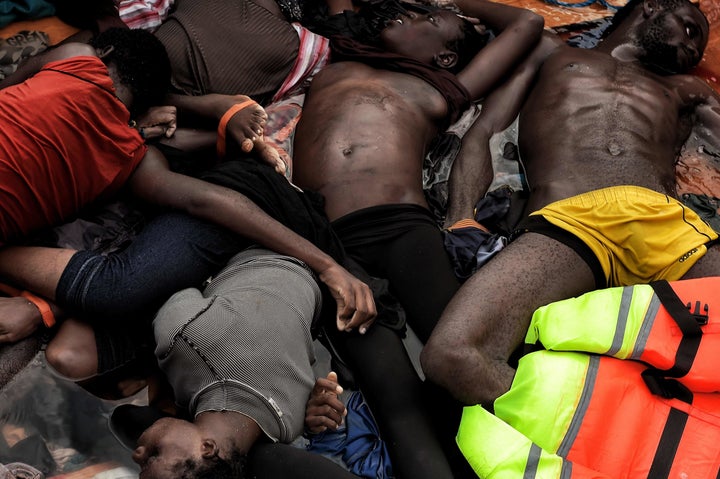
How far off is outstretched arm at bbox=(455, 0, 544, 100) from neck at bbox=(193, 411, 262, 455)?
2098 mm

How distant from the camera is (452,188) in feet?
10.4

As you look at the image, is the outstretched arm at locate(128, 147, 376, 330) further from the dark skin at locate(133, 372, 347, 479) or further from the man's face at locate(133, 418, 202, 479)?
the man's face at locate(133, 418, 202, 479)

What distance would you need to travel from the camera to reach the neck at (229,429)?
2.01 metres

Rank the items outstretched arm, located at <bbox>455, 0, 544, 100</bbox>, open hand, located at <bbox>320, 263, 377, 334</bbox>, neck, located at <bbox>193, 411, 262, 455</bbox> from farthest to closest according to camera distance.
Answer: outstretched arm, located at <bbox>455, 0, 544, 100</bbox>
open hand, located at <bbox>320, 263, 377, 334</bbox>
neck, located at <bbox>193, 411, 262, 455</bbox>

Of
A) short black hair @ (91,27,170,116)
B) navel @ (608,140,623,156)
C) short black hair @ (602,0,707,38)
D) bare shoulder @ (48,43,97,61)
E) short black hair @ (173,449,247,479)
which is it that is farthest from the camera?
short black hair @ (602,0,707,38)

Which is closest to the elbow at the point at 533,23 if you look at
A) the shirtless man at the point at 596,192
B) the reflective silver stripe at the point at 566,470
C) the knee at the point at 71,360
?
the shirtless man at the point at 596,192

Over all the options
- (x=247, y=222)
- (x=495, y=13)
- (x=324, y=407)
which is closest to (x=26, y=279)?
(x=247, y=222)

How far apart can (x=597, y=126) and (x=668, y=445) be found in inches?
59.4

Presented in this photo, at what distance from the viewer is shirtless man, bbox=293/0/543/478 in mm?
2428

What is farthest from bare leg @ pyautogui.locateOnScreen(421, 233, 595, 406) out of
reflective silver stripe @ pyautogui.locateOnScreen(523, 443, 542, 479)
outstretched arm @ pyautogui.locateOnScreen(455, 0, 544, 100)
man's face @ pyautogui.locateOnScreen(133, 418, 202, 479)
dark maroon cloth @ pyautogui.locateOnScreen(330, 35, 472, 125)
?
outstretched arm @ pyautogui.locateOnScreen(455, 0, 544, 100)

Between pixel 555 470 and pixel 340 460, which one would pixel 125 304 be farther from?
pixel 555 470

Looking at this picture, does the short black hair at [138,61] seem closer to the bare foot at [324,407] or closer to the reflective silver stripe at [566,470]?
the bare foot at [324,407]

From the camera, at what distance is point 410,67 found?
345 cm

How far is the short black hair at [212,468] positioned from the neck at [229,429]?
3 cm
